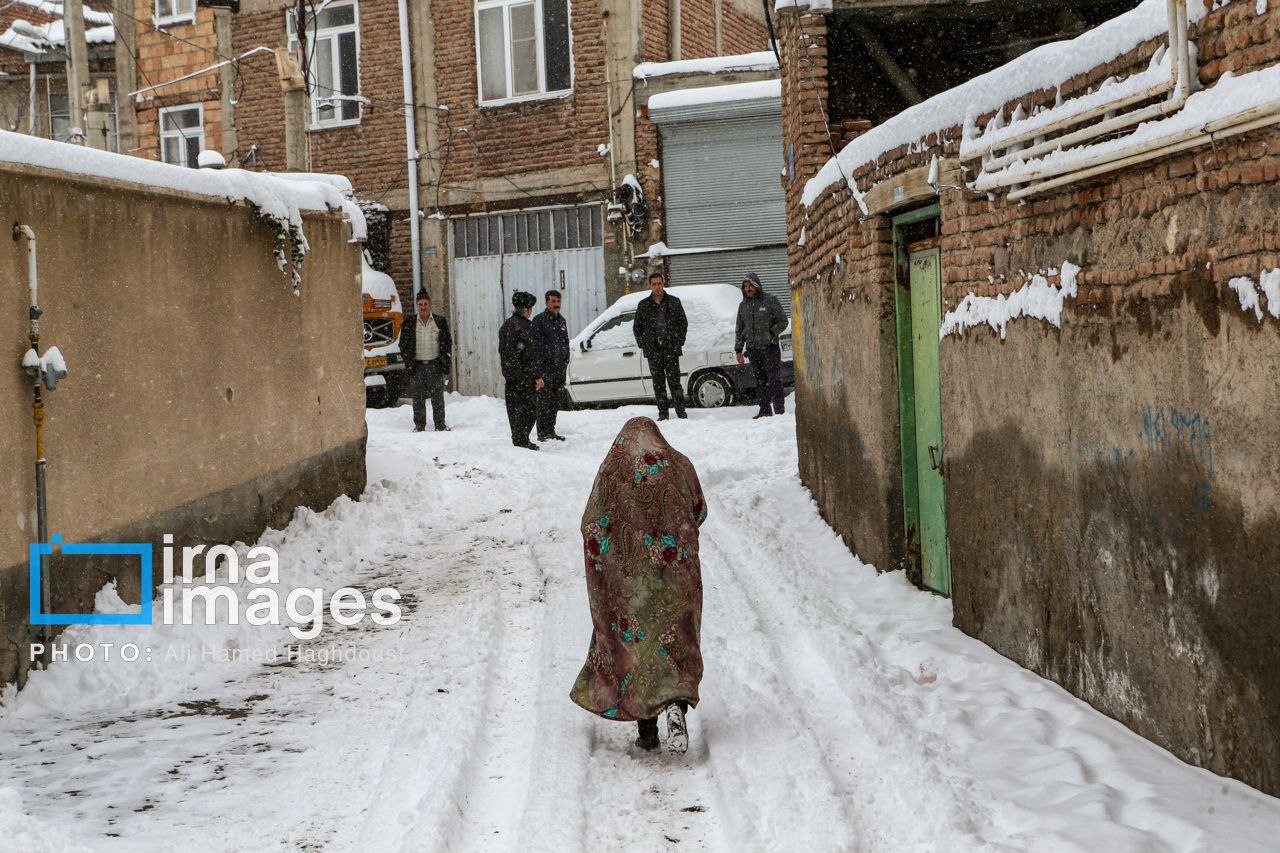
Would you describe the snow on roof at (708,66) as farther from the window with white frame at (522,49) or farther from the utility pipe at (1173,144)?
the utility pipe at (1173,144)

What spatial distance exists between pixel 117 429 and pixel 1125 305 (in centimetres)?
530

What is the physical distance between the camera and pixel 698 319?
17.9 m

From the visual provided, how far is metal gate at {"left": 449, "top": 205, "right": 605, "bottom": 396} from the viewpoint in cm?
2162

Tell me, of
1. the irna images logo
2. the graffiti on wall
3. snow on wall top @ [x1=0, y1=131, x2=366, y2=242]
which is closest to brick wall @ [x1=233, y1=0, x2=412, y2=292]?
snow on wall top @ [x1=0, y1=131, x2=366, y2=242]

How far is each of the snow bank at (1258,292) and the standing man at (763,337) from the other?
473 inches

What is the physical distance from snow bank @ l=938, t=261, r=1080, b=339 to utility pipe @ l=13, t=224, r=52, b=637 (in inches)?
182

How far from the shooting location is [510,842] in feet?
14.3

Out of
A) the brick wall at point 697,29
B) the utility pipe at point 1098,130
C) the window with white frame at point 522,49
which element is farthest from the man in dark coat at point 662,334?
the utility pipe at point 1098,130

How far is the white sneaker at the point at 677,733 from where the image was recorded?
535cm

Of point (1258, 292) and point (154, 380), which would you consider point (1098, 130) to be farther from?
point (154, 380)

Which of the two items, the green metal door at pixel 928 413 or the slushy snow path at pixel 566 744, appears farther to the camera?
the green metal door at pixel 928 413

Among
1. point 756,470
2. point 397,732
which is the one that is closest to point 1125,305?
point 397,732

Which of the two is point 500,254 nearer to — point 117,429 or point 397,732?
point 117,429

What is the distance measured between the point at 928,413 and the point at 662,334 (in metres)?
8.80
